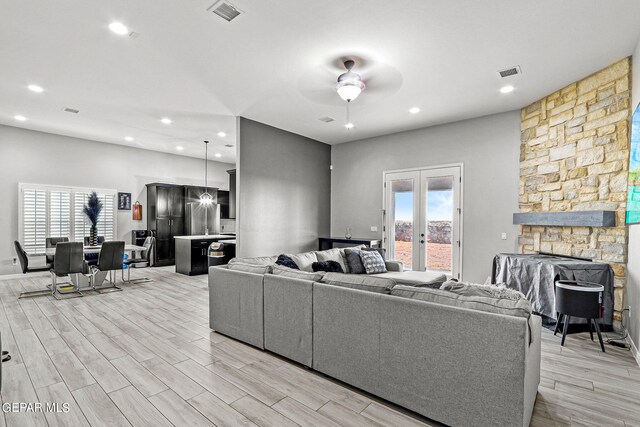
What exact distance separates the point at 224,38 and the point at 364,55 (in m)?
1.53

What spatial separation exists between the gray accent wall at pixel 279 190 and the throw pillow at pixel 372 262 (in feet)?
6.87

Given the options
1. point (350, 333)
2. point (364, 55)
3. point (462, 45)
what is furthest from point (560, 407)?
point (364, 55)

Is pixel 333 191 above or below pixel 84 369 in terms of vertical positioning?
above

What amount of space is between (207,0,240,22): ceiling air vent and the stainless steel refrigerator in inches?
269

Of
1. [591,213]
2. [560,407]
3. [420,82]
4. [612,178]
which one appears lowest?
[560,407]

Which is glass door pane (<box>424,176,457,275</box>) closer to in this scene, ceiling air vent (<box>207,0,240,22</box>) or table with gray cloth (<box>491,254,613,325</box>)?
table with gray cloth (<box>491,254,613,325</box>)

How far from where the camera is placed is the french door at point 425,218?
236 inches

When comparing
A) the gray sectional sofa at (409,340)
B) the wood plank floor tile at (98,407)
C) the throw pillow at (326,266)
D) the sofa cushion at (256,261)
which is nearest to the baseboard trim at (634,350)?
the gray sectional sofa at (409,340)

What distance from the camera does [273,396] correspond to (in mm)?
2377

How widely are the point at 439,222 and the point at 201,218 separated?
258 inches

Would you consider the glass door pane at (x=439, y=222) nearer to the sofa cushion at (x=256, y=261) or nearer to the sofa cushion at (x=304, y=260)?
the sofa cushion at (x=304, y=260)

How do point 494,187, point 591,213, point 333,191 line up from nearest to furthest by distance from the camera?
point 591,213, point 494,187, point 333,191

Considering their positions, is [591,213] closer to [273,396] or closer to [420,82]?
[420,82]

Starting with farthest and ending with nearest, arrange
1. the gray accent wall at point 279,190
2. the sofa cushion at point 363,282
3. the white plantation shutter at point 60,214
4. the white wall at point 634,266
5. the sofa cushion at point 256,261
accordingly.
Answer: the white plantation shutter at point 60,214
the gray accent wall at point 279,190
the sofa cushion at point 256,261
the white wall at point 634,266
the sofa cushion at point 363,282
